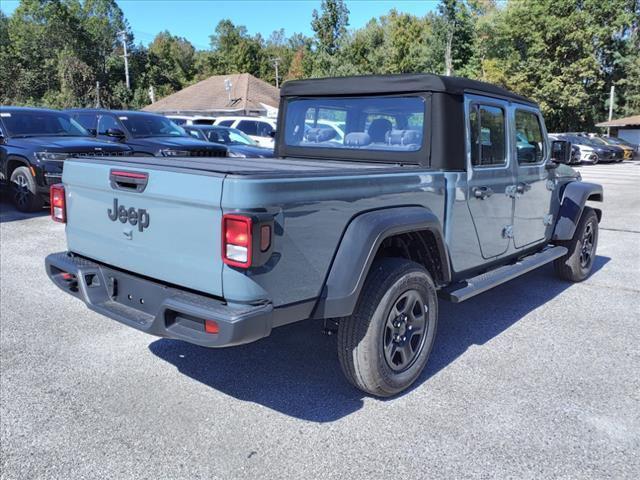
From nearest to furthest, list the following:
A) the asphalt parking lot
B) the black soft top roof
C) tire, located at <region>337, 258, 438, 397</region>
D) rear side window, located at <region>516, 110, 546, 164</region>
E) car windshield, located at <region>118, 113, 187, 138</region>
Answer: the asphalt parking lot → tire, located at <region>337, 258, 438, 397</region> → the black soft top roof → rear side window, located at <region>516, 110, 546, 164</region> → car windshield, located at <region>118, 113, 187, 138</region>

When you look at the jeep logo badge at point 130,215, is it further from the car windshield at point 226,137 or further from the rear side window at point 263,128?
the rear side window at point 263,128

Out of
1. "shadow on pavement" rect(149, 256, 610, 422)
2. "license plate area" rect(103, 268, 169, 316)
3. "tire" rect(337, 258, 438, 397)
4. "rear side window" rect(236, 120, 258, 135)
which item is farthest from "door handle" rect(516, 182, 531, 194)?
"rear side window" rect(236, 120, 258, 135)

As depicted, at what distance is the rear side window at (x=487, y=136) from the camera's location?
411 centimetres

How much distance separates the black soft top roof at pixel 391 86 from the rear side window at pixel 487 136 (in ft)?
0.48

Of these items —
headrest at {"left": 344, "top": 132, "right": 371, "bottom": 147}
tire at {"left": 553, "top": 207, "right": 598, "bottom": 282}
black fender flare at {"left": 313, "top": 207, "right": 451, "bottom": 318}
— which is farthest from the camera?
tire at {"left": 553, "top": 207, "right": 598, "bottom": 282}

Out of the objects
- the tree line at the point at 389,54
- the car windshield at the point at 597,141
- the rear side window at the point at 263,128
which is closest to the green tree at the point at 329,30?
the tree line at the point at 389,54

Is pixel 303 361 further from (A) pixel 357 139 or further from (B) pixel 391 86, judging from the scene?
(B) pixel 391 86

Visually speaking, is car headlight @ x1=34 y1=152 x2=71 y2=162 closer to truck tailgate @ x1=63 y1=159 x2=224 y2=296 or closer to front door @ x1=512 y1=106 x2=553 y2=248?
truck tailgate @ x1=63 y1=159 x2=224 y2=296

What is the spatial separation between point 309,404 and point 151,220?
1.48 metres

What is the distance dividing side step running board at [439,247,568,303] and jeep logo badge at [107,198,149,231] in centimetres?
209

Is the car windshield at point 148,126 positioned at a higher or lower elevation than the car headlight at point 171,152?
higher

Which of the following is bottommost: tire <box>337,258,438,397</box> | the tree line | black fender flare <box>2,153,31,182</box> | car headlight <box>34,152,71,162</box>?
tire <box>337,258,438,397</box>

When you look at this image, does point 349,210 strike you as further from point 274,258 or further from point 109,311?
point 109,311

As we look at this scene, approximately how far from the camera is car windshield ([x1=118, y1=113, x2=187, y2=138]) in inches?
444
